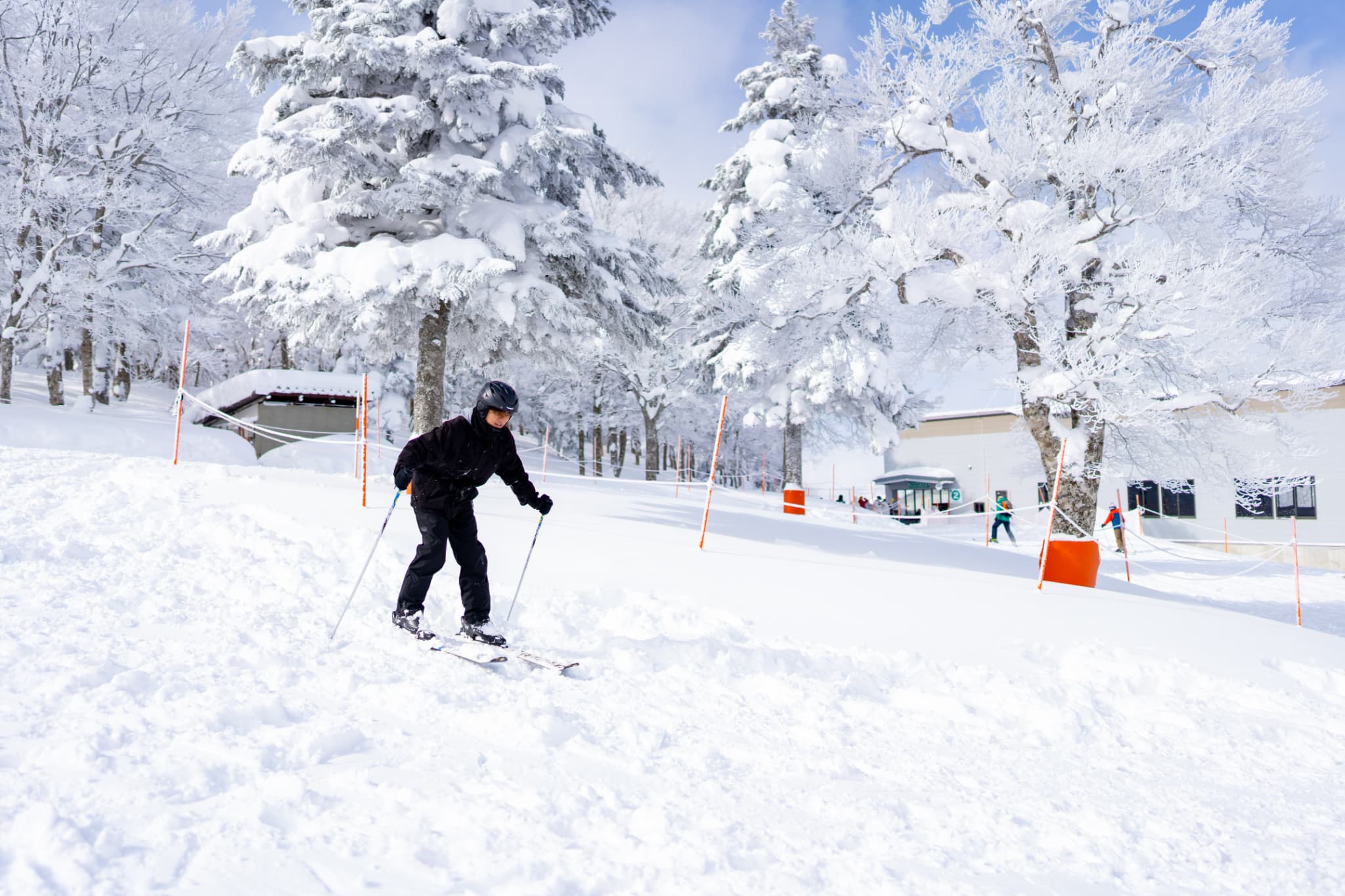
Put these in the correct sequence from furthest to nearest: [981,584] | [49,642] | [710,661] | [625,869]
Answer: [981,584] → [710,661] → [49,642] → [625,869]

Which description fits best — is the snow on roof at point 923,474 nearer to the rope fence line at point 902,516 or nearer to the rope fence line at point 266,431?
the rope fence line at point 902,516

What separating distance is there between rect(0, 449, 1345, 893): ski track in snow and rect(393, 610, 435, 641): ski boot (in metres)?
→ 0.09

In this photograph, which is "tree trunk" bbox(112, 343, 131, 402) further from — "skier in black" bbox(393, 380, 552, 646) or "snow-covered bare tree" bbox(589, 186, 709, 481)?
"skier in black" bbox(393, 380, 552, 646)

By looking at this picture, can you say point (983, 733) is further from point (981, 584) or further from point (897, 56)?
point (897, 56)

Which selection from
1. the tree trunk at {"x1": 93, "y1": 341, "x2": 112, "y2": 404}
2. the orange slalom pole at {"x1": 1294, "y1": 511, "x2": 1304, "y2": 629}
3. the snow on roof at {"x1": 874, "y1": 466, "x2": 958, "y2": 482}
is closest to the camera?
the orange slalom pole at {"x1": 1294, "y1": 511, "x2": 1304, "y2": 629}

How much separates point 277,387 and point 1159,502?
100.0ft

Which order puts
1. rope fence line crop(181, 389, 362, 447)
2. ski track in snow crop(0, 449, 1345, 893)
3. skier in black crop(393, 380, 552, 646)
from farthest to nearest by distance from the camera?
rope fence line crop(181, 389, 362, 447), skier in black crop(393, 380, 552, 646), ski track in snow crop(0, 449, 1345, 893)

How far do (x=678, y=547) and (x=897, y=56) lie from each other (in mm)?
8751

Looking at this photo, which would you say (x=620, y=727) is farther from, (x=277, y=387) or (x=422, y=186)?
(x=277, y=387)

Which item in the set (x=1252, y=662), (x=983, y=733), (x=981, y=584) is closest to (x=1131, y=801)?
(x=983, y=733)

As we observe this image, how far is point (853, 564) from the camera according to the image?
8.77m

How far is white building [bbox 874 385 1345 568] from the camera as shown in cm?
2508

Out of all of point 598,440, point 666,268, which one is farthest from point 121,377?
point 666,268

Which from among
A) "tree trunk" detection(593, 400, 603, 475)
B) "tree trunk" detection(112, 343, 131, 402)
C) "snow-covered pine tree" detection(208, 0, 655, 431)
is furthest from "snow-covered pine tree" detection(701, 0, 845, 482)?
"tree trunk" detection(112, 343, 131, 402)
